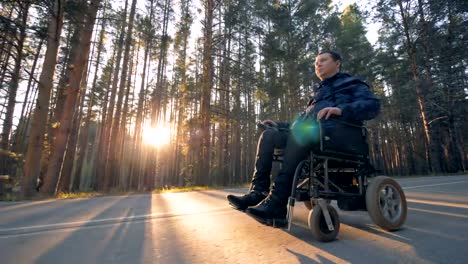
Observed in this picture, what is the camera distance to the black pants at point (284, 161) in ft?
5.83

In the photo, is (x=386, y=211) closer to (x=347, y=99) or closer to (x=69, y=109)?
(x=347, y=99)

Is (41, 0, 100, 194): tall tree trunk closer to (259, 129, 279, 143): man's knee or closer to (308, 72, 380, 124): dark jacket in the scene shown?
(259, 129, 279, 143): man's knee

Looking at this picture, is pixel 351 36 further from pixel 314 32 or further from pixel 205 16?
pixel 205 16

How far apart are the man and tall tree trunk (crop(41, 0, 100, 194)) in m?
7.40

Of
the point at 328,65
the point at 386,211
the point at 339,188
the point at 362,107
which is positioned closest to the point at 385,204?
the point at 386,211

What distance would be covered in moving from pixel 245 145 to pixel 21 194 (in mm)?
22159

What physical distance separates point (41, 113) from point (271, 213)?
7272mm

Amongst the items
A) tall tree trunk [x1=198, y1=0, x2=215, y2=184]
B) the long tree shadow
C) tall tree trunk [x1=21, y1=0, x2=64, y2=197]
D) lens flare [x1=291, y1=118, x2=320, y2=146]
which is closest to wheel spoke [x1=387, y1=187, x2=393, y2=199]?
lens flare [x1=291, y1=118, x2=320, y2=146]

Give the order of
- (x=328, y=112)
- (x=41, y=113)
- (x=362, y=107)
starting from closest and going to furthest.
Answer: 1. (x=328, y=112)
2. (x=362, y=107)
3. (x=41, y=113)

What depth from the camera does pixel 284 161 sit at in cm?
186

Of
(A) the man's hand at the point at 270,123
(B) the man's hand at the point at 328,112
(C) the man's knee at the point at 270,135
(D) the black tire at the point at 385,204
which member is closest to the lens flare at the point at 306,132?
(B) the man's hand at the point at 328,112

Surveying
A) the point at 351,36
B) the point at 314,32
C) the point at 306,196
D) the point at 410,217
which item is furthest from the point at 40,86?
the point at 351,36

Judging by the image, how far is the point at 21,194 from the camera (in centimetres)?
627

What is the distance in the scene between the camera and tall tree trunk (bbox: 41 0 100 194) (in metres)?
7.59
